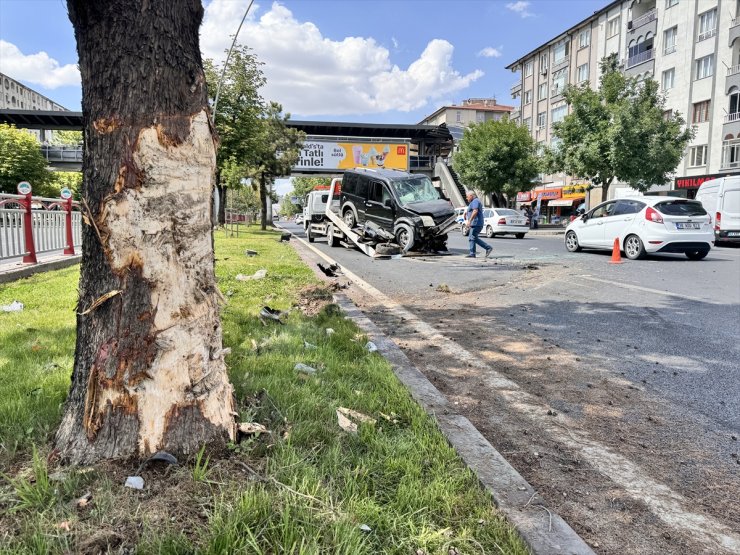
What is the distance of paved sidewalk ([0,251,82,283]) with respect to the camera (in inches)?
332

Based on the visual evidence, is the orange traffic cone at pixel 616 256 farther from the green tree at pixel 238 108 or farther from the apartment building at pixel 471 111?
the apartment building at pixel 471 111

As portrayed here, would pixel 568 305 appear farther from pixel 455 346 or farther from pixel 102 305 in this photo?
pixel 102 305

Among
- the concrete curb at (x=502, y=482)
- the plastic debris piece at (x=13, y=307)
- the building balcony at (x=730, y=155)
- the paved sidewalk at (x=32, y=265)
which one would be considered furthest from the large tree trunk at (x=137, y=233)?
the building balcony at (x=730, y=155)

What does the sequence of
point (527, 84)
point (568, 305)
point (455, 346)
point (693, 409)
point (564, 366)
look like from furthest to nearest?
point (527, 84)
point (568, 305)
point (455, 346)
point (564, 366)
point (693, 409)

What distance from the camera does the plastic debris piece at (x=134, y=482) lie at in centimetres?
205

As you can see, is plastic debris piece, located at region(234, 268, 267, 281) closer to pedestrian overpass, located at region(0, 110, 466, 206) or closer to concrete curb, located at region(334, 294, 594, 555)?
concrete curb, located at region(334, 294, 594, 555)

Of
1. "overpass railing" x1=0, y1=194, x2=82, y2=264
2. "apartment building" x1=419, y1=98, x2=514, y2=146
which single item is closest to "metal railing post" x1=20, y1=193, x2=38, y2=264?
"overpass railing" x1=0, y1=194, x2=82, y2=264

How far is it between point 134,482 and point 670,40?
46.2 m

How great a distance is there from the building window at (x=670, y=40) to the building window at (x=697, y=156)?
25.5ft

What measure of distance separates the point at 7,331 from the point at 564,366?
4946mm

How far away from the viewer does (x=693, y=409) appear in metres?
3.53

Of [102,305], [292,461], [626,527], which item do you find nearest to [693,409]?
[626,527]

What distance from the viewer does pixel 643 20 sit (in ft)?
131

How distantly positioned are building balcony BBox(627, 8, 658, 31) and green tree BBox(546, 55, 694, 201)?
1139 centimetres
